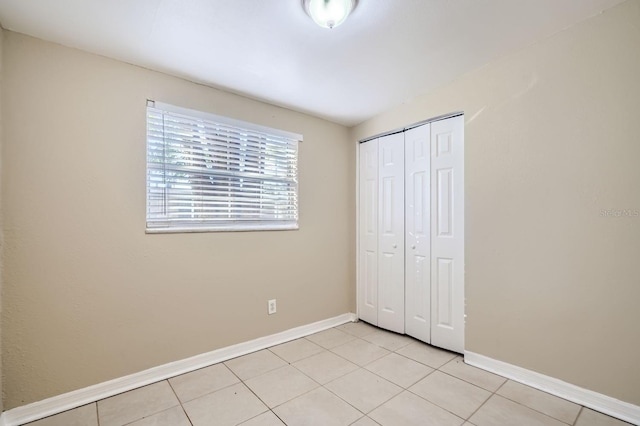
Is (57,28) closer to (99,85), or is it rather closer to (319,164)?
(99,85)

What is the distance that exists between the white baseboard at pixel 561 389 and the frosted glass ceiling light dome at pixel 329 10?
8.14 ft

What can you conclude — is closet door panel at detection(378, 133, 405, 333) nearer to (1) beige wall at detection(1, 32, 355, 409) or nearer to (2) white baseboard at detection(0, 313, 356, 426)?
(2) white baseboard at detection(0, 313, 356, 426)

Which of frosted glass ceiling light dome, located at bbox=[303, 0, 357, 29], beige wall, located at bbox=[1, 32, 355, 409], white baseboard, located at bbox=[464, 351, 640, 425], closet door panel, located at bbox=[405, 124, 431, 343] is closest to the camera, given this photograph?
frosted glass ceiling light dome, located at bbox=[303, 0, 357, 29]

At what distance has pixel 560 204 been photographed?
183 centimetres

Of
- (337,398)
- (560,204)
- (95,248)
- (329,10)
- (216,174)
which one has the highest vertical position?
(329,10)

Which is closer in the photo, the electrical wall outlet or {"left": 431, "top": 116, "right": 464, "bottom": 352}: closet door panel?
{"left": 431, "top": 116, "right": 464, "bottom": 352}: closet door panel

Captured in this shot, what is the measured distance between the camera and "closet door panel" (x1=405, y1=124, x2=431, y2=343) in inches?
104

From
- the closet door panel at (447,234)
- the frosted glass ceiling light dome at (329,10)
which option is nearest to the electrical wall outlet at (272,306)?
the closet door panel at (447,234)

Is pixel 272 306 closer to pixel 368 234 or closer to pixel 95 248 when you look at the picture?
pixel 368 234

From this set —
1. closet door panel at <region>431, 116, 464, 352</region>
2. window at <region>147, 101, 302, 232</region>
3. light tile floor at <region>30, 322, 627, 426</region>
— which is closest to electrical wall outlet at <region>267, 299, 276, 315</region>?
light tile floor at <region>30, 322, 627, 426</region>

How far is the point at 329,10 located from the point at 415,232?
77.2 inches

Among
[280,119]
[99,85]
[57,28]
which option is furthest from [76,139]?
[280,119]

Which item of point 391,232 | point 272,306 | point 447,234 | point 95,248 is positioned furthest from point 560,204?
point 95,248

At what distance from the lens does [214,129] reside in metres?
2.42
